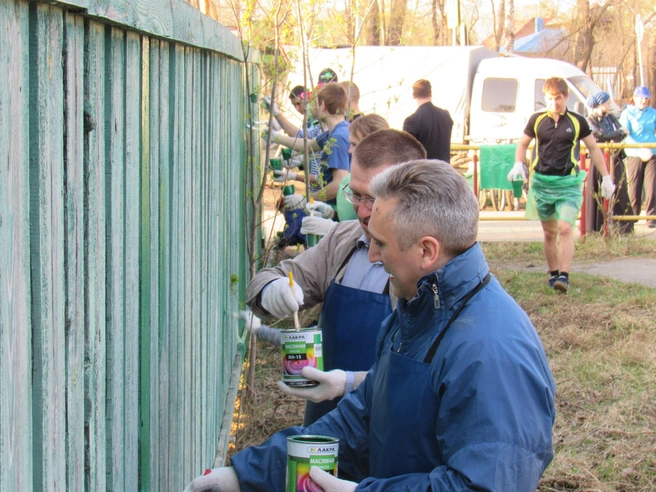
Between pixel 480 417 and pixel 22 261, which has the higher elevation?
pixel 22 261

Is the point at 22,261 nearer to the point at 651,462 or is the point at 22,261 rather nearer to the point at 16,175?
the point at 16,175

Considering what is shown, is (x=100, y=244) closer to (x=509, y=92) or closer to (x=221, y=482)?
(x=221, y=482)

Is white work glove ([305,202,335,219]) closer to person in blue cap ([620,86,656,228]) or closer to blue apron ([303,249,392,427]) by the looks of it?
blue apron ([303,249,392,427])

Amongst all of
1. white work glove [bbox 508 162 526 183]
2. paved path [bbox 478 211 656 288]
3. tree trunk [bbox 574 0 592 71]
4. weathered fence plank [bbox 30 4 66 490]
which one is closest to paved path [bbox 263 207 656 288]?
paved path [bbox 478 211 656 288]

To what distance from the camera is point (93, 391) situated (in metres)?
1.91

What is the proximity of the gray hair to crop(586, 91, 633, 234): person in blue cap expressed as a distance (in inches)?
402

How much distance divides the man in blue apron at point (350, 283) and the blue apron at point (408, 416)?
0.97m

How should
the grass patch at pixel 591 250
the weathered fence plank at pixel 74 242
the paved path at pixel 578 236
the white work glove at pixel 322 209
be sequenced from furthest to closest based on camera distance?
the grass patch at pixel 591 250
the paved path at pixel 578 236
the white work glove at pixel 322 209
the weathered fence plank at pixel 74 242

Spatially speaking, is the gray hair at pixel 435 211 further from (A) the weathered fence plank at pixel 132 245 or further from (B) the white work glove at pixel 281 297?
(B) the white work glove at pixel 281 297

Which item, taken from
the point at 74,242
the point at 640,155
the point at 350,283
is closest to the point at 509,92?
the point at 640,155

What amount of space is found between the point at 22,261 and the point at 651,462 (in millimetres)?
4693

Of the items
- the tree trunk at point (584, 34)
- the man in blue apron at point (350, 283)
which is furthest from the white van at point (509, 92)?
the man in blue apron at point (350, 283)

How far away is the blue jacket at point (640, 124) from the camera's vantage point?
43.2 ft

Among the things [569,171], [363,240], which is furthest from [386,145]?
[569,171]
